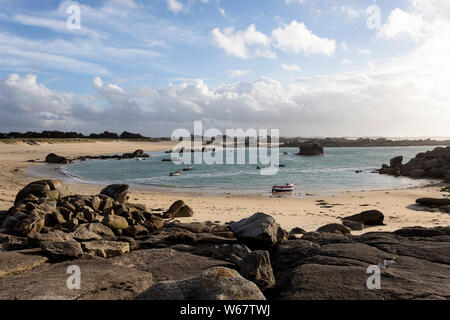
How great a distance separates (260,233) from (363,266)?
278cm

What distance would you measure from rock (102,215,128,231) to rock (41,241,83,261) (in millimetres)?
2674

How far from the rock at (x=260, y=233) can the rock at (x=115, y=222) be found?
11.8ft

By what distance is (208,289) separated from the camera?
4.00 metres

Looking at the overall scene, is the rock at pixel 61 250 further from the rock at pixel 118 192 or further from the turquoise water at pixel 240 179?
the turquoise water at pixel 240 179

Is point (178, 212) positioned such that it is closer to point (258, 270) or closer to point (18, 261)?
point (18, 261)

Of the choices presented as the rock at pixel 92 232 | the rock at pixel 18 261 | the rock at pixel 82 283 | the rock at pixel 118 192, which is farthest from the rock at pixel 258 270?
the rock at pixel 118 192

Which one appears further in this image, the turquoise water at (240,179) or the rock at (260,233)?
the turquoise water at (240,179)

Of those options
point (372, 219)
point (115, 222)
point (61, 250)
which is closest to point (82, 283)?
point (61, 250)

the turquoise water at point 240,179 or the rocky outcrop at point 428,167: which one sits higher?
the rocky outcrop at point 428,167

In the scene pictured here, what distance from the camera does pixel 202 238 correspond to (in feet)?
28.8

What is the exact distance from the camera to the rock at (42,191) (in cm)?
1446

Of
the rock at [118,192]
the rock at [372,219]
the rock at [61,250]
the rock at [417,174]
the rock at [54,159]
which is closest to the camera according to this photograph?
the rock at [61,250]

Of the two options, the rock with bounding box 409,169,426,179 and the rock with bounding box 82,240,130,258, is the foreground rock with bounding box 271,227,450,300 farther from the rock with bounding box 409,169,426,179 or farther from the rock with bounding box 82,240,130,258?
the rock with bounding box 409,169,426,179

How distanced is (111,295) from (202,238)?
4038 millimetres
